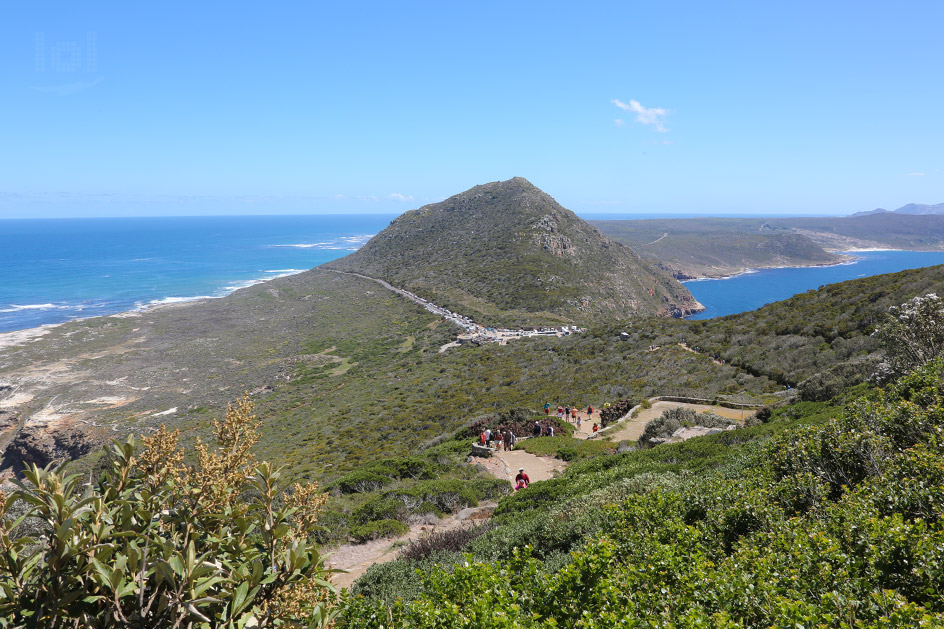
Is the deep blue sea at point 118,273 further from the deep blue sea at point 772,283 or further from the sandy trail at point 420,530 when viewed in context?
the deep blue sea at point 772,283

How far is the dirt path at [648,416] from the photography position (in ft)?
53.5

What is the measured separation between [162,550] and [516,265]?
6907 centimetres

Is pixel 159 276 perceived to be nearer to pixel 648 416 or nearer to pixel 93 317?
pixel 93 317

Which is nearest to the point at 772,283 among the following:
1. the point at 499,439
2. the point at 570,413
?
the point at 570,413

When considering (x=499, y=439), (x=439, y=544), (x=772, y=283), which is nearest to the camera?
(x=439, y=544)

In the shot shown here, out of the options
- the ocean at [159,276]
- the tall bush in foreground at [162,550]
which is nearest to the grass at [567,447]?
the tall bush in foreground at [162,550]

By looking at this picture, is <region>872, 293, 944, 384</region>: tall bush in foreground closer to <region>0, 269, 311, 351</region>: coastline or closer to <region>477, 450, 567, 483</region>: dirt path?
<region>477, 450, 567, 483</region>: dirt path

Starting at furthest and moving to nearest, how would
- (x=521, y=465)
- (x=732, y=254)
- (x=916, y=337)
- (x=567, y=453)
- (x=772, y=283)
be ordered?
(x=732, y=254) → (x=772, y=283) → (x=567, y=453) → (x=521, y=465) → (x=916, y=337)

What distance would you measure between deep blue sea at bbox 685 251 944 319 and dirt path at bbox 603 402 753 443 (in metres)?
71.6

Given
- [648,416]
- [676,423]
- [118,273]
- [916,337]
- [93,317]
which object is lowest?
[93,317]

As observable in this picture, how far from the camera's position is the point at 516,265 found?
7038cm

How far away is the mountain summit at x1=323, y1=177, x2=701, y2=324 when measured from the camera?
61.7m

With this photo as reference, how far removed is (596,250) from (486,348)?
4651 cm

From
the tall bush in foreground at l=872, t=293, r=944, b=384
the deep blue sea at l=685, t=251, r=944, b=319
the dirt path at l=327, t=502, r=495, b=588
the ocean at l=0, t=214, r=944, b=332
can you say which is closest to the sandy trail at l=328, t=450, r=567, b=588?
the dirt path at l=327, t=502, r=495, b=588
